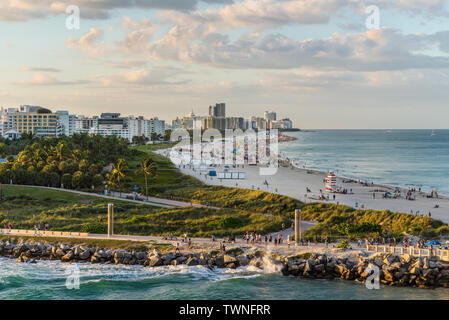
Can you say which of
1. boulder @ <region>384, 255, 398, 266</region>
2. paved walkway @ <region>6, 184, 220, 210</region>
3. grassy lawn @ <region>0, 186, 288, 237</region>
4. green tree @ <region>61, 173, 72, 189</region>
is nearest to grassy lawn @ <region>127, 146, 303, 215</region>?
paved walkway @ <region>6, 184, 220, 210</region>

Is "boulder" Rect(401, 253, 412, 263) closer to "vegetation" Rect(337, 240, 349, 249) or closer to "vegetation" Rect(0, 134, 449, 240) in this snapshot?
"vegetation" Rect(337, 240, 349, 249)

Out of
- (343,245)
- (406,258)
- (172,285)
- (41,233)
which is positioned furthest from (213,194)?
(406,258)

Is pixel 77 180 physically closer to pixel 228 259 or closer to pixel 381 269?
pixel 228 259

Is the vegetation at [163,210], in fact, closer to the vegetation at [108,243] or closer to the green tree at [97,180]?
the green tree at [97,180]

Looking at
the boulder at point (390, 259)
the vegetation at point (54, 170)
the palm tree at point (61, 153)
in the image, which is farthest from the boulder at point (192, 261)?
the palm tree at point (61, 153)
